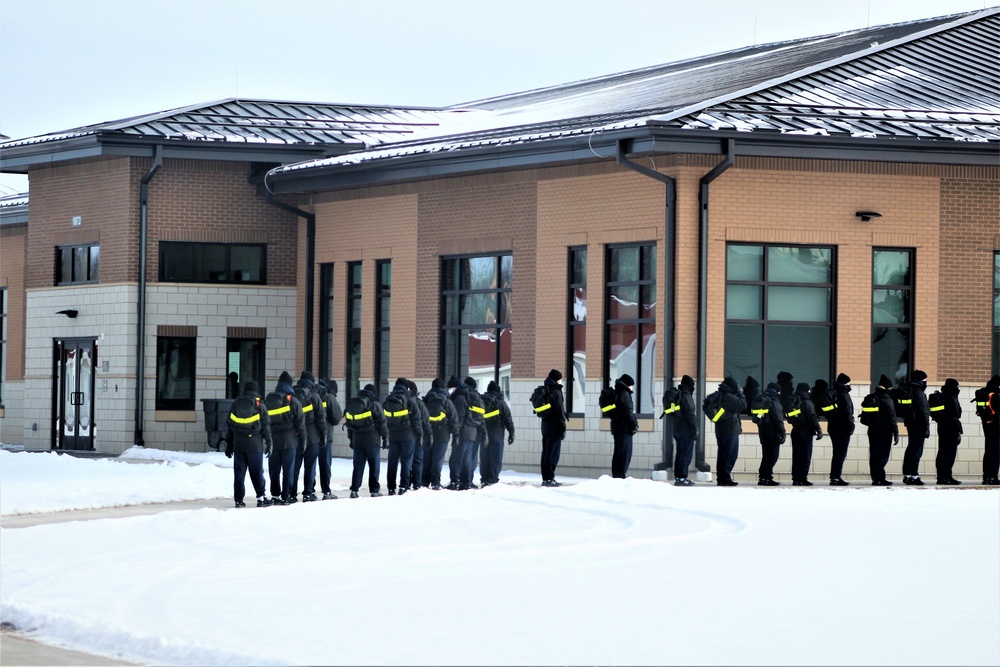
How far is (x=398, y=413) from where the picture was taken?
72.6ft

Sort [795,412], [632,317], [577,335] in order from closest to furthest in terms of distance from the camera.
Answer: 1. [795,412]
2. [632,317]
3. [577,335]

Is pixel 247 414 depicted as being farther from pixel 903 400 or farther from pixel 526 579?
pixel 903 400

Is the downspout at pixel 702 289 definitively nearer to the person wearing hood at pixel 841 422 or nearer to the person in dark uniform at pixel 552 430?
the person wearing hood at pixel 841 422

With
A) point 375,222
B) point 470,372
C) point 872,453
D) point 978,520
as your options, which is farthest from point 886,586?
point 375,222

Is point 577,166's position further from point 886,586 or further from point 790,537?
point 886,586

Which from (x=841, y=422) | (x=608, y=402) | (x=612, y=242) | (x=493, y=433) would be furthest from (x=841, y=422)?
(x=493, y=433)

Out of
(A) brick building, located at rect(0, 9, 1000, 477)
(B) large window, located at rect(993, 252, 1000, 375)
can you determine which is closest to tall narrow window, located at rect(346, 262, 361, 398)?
(A) brick building, located at rect(0, 9, 1000, 477)

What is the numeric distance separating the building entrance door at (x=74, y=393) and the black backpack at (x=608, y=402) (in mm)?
12402

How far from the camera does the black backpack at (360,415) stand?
70.8 ft

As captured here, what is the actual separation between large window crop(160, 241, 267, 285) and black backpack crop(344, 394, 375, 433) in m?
11.4

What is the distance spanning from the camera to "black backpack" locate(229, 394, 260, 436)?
1992 centimetres

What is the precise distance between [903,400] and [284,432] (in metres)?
9.39

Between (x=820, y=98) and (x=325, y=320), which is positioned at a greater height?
(x=820, y=98)

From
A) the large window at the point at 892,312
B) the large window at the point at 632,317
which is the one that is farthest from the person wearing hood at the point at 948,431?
the large window at the point at 632,317
